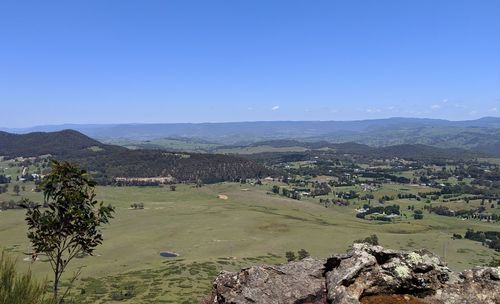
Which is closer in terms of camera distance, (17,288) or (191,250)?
(17,288)

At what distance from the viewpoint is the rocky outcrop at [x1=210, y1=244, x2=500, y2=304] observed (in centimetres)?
2114

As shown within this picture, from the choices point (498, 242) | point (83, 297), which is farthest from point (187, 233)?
point (498, 242)

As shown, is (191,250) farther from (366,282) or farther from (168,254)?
(366,282)

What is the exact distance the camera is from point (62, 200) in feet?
95.0

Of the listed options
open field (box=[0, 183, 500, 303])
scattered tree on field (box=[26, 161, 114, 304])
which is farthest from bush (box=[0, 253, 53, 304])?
open field (box=[0, 183, 500, 303])

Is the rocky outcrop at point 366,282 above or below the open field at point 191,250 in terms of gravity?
above

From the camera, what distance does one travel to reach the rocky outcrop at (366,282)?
21.1m

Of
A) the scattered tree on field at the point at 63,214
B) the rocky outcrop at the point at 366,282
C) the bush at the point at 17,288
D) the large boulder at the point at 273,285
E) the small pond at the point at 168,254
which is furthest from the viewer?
the small pond at the point at 168,254

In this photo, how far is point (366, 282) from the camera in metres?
21.4

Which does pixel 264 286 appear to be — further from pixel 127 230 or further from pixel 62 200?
pixel 127 230

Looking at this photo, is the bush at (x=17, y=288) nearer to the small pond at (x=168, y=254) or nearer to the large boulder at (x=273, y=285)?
the large boulder at (x=273, y=285)

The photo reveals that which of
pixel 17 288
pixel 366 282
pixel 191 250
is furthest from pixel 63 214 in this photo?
pixel 191 250

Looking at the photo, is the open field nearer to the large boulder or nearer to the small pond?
the small pond

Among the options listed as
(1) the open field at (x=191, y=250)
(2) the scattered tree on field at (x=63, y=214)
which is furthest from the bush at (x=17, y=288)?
(1) the open field at (x=191, y=250)
